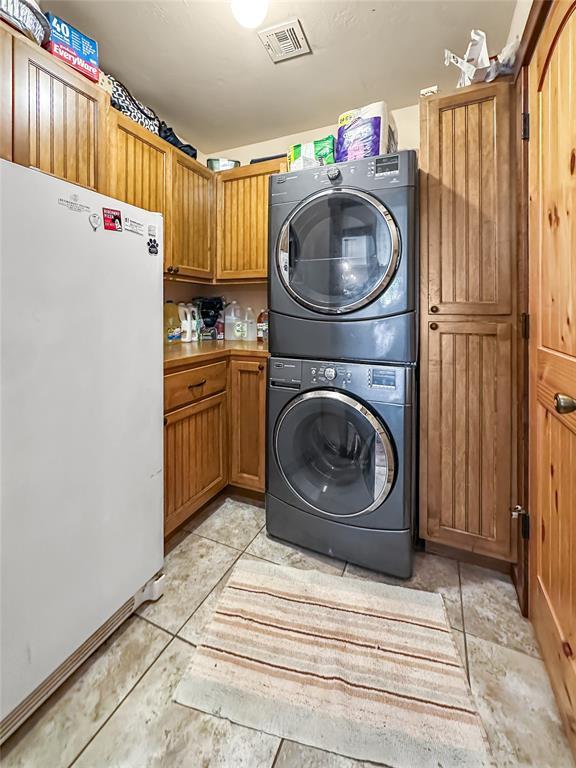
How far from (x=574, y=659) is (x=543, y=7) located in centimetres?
177

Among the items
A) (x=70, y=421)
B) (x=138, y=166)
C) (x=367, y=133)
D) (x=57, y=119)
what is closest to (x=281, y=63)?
(x=367, y=133)

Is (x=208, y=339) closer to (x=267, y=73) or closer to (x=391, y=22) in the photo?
(x=267, y=73)

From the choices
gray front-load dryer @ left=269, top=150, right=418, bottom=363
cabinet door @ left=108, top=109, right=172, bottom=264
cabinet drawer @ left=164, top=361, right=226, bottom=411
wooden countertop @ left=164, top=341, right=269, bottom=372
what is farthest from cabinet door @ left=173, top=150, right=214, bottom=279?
gray front-load dryer @ left=269, top=150, right=418, bottom=363

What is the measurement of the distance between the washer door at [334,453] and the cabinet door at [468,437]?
0.26m

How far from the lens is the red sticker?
107cm

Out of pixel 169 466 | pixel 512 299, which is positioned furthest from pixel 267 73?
pixel 169 466

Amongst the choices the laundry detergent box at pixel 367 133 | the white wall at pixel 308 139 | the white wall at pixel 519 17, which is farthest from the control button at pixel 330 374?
the white wall at pixel 308 139

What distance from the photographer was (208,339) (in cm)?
267

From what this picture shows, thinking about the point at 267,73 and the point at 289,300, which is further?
the point at 267,73

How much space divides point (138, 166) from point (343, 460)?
1.83 meters

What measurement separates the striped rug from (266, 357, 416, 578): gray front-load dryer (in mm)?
203

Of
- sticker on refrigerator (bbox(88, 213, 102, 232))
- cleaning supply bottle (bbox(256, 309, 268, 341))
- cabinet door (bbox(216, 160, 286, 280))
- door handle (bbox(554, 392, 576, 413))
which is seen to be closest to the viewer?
door handle (bbox(554, 392, 576, 413))

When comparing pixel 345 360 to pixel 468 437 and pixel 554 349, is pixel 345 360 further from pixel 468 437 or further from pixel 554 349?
pixel 554 349

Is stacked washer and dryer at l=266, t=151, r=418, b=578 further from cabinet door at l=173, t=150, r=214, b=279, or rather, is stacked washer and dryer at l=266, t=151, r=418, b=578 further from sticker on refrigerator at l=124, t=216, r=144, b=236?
cabinet door at l=173, t=150, r=214, b=279
